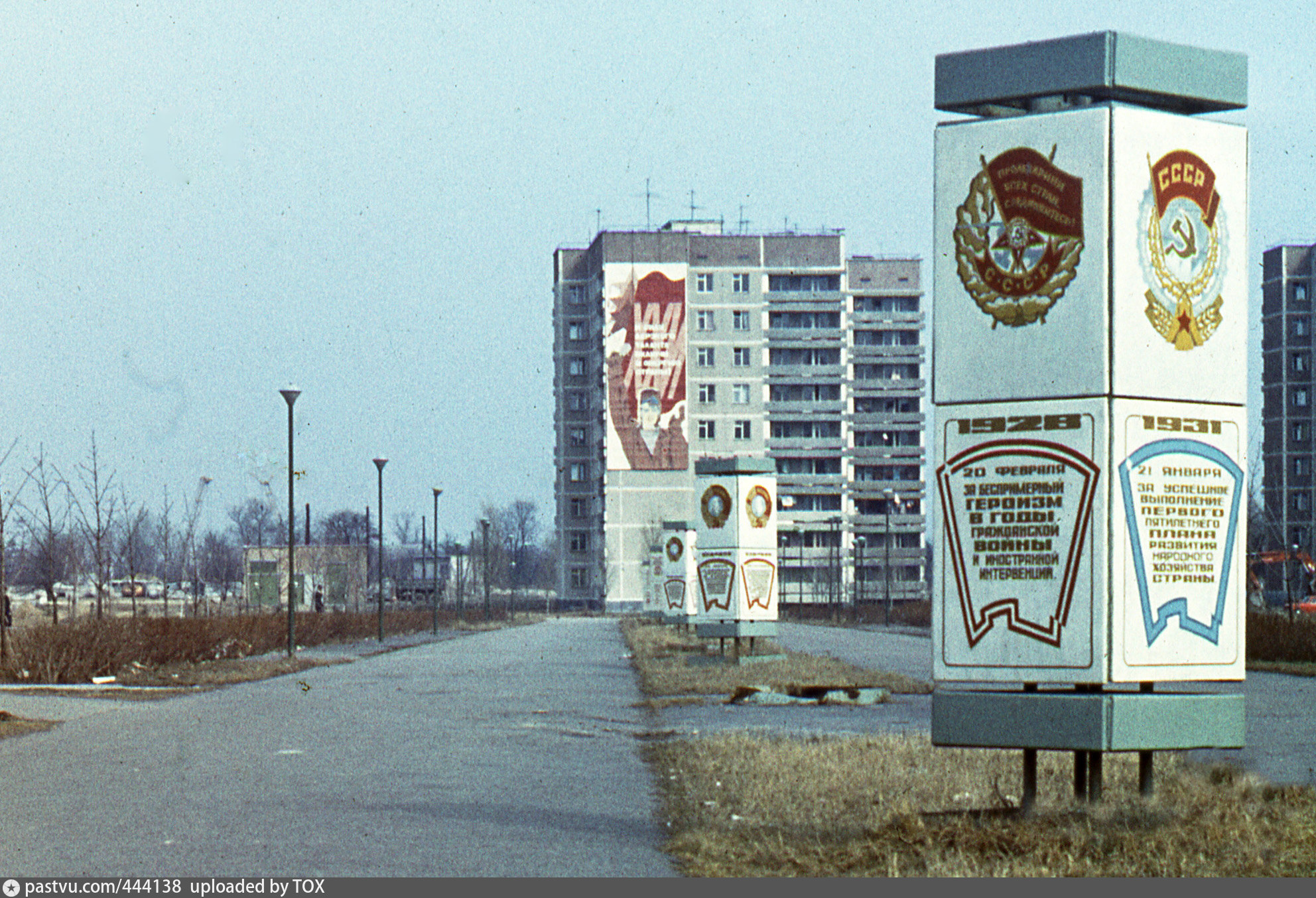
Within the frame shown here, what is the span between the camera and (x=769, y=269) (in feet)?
442

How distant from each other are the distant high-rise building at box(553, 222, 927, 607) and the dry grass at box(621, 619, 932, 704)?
90.9m

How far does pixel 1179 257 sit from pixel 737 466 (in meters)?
22.1

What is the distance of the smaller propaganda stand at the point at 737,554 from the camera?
3044 centimetres

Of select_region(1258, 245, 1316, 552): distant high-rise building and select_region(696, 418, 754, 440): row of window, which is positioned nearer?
select_region(1258, 245, 1316, 552): distant high-rise building

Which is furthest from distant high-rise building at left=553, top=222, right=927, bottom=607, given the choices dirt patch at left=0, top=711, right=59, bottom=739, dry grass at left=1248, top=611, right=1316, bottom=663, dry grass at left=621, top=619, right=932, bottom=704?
dirt patch at left=0, top=711, right=59, bottom=739

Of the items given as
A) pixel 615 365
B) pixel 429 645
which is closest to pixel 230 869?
pixel 429 645

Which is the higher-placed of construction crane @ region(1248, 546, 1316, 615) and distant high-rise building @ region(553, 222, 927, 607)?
distant high-rise building @ region(553, 222, 927, 607)

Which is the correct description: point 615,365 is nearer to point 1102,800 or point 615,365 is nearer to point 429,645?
point 429,645

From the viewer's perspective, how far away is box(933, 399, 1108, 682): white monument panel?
8.95m

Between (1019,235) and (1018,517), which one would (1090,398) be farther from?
(1019,235)

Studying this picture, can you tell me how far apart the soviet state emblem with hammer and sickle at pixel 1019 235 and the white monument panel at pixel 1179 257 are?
266 mm

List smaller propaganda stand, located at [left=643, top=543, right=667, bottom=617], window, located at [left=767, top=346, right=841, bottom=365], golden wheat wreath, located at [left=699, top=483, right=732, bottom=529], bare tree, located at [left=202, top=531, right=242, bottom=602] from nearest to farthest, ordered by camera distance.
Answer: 1. golden wheat wreath, located at [left=699, top=483, right=732, bottom=529]
2. smaller propaganda stand, located at [left=643, top=543, right=667, bottom=617]
3. bare tree, located at [left=202, top=531, right=242, bottom=602]
4. window, located at [left=767, top=346, right=841, bottom=365]

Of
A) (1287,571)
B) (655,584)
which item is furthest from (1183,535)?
(655,584)

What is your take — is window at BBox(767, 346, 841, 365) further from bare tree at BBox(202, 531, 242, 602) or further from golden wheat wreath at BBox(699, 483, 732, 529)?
golden wheat wreath at BBox(699, 483, 732, 529)
